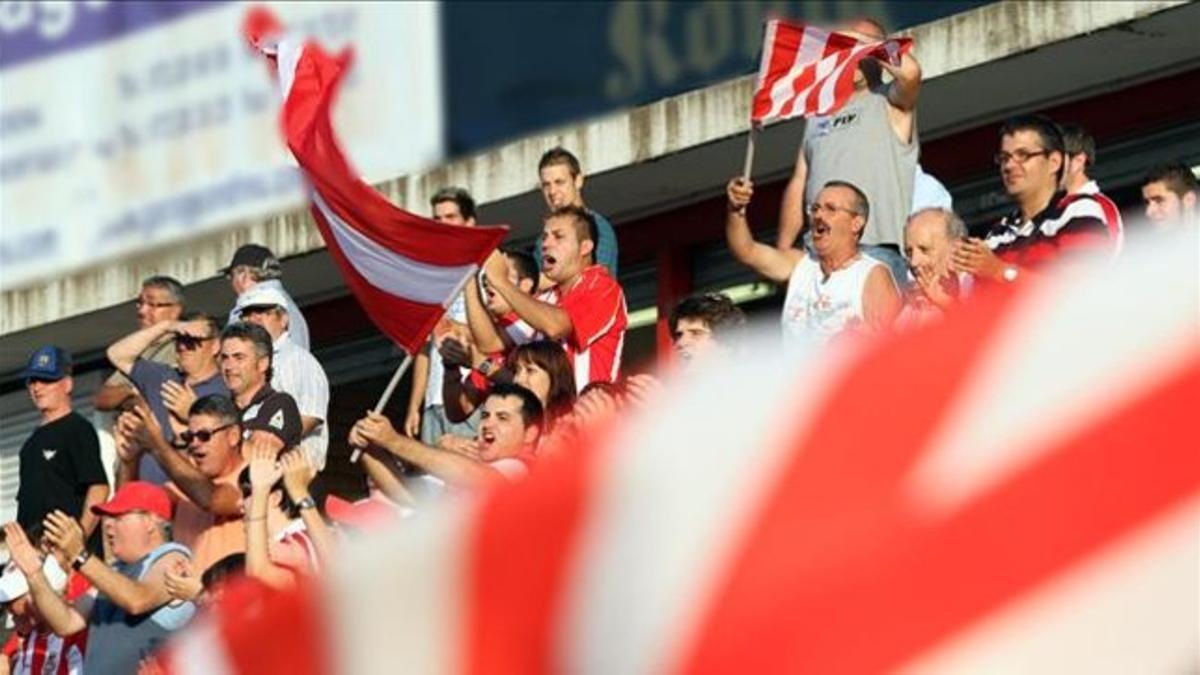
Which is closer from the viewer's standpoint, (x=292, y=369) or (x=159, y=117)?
(x=292, y=369)

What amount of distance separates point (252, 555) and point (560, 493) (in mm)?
6619

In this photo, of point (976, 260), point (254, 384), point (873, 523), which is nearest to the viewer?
point (873, 523)

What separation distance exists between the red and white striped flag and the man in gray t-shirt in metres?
0.07

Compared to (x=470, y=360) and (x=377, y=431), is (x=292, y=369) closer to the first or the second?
(x=470, y=360)

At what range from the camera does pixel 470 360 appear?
1003 centimetres

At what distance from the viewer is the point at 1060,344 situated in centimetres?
174

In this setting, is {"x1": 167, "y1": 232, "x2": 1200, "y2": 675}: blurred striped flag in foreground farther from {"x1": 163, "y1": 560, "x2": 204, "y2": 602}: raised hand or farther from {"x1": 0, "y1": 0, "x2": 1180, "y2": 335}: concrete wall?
{"x1": 0, "y1": 0, "x2": 1180, "y2": 335}: concrete wall

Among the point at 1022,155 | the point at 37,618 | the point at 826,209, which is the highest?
the point at 1022,155

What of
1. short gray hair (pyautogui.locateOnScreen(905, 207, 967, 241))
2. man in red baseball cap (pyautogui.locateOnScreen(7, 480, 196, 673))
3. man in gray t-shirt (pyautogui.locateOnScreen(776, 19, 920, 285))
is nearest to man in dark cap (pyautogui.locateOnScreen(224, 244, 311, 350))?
man in red baseball cap (pyautogui.locateOnScreen(7, 480, 196, 673))

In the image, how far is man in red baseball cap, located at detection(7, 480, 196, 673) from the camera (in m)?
9.05

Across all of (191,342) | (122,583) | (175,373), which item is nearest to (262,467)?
(122,583)

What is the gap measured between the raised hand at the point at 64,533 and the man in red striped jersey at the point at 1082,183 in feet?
12.6

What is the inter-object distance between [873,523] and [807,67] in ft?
25.0

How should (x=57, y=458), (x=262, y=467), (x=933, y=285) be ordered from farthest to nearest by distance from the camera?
(x=57, y=458), (x=262, y=467), (x=933, y=285)
